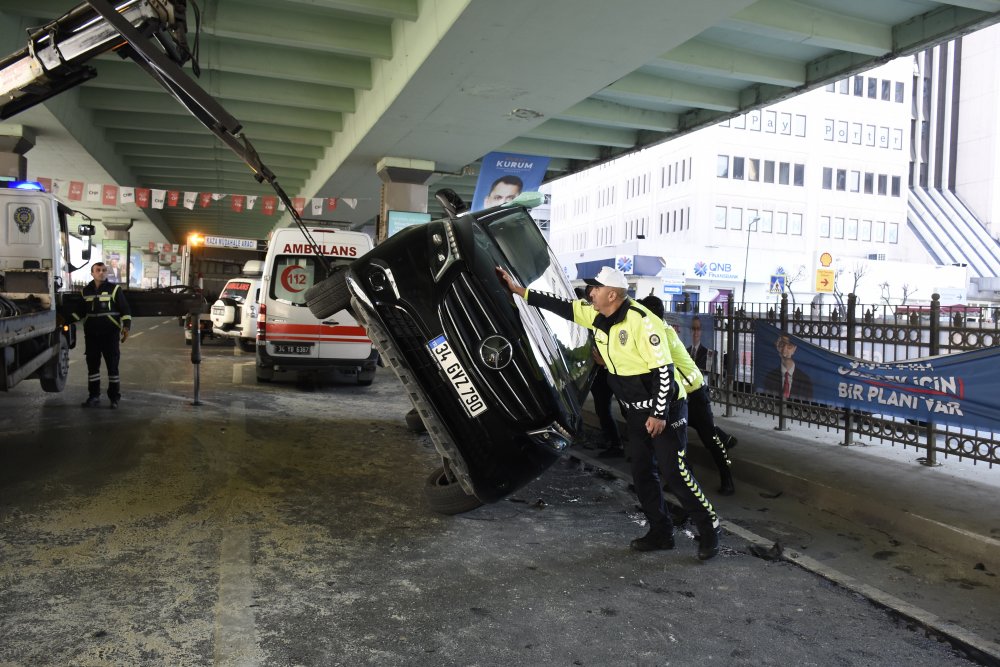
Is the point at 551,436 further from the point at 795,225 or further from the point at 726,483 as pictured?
the point at 795,225

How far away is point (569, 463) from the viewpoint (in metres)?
7.51

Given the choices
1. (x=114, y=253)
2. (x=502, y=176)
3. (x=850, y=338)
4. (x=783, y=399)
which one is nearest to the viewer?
(x=850, y=338)

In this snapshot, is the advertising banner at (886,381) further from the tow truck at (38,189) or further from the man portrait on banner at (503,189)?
the man portrait on banner at (503,189)

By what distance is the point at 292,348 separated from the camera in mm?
11984

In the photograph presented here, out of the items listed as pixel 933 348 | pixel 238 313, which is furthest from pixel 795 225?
pixel 933 348

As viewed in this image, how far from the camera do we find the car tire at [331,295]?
16.2 feet

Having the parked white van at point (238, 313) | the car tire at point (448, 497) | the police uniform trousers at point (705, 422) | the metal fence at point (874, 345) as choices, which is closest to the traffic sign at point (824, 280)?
the parked white van at point (238, 313)

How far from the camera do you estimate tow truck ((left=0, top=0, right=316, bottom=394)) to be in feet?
18.2

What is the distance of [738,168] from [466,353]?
5323 centimetres

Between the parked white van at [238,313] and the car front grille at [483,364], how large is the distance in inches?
548

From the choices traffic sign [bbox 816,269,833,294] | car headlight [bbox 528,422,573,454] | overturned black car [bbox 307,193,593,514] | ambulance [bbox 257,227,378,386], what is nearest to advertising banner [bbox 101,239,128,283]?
ambulance [bbox 257,227,378,386]

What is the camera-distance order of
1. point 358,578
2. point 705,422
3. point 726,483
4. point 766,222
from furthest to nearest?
point 766,222 → point 726,483 → point 705,422 → point 358,578

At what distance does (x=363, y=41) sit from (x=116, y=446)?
24.3 ft

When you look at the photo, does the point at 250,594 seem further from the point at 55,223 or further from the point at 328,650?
the point at 55,223
